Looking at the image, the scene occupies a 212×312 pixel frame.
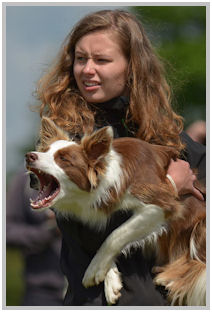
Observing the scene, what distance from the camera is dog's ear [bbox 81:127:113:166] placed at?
3.74 meters

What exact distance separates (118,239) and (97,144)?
69cm

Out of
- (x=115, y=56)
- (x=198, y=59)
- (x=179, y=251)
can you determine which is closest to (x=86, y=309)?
(x=179, y=251)

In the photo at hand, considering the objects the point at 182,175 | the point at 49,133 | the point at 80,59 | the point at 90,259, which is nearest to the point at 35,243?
the point at 90,259

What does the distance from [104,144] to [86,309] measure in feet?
3.75

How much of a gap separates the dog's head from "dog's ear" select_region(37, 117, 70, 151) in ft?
0.44

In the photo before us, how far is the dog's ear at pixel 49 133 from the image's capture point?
4043 millimetres

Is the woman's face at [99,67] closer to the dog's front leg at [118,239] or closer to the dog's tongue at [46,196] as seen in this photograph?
the dog's tongue at [46,196]

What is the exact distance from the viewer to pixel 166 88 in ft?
14.7

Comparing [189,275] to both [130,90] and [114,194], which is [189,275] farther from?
[130,90]

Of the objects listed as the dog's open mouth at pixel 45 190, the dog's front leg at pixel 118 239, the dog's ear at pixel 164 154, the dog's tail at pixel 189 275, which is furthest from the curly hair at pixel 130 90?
the dog's tail at pixel 189 275

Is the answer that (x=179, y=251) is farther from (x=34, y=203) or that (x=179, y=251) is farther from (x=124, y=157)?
(x=34, y=203)

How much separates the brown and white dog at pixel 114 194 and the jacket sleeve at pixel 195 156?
0.29 metres

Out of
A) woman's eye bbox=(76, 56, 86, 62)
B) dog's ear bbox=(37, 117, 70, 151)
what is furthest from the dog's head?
woman's eye bbox=(76, 56, 86, 62)

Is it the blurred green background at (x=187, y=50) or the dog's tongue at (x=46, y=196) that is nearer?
the dog's tongue at (x=46, y=196)
